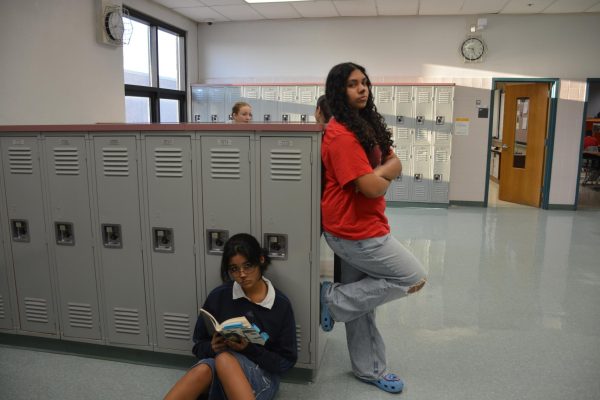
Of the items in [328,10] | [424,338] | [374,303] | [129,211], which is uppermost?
[328,10]

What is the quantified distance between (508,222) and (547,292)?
2.94 m

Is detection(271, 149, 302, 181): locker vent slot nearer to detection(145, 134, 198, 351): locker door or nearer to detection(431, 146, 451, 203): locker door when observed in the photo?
detection(145, 134, 198, 351): locker door

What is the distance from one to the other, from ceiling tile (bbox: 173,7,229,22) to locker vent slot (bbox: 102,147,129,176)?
17.6ft

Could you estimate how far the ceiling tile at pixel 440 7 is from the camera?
655 centimetres

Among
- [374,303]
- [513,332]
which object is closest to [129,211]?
[374,303]

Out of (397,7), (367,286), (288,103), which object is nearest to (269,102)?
(288,103)

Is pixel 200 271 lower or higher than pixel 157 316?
higher

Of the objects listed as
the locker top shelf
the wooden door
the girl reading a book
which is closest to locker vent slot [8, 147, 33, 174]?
the locker top shelf

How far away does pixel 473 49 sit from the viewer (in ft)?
24.1

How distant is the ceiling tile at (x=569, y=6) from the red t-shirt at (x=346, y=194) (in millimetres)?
6079

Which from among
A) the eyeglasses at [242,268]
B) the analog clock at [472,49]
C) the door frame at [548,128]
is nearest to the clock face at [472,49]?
the analog clock at [472,49]

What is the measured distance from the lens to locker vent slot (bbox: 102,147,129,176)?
244cm

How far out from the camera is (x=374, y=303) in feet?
7.34

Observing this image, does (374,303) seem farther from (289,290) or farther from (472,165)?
(472,165)
